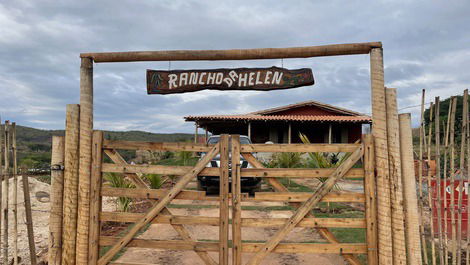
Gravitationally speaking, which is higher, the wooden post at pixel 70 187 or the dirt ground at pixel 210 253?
the wooden post at pixel 70 187

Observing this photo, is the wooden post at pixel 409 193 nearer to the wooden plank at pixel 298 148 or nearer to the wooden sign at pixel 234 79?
the wooden plank at pixel 298 148

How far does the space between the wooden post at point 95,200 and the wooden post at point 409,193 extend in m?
3.94

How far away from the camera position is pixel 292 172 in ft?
12.6

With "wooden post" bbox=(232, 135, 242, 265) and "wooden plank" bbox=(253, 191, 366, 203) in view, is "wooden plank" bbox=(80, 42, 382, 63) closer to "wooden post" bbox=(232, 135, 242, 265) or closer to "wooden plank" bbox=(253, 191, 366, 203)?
"wooden post" bbox=(232, 135, 242, 265)

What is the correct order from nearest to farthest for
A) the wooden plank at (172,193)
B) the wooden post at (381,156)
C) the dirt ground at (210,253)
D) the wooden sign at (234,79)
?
the wooden post at (381,156)
the wooden plank at (172,193)
the wooden sign at (234,79)
the dirt ground at (210,253)

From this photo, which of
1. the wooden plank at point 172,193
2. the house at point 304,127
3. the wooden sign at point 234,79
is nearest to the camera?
the wooden plank at point 172,193

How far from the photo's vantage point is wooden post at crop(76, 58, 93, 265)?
4.07 metres

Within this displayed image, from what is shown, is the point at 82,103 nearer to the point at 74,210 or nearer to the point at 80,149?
the point at 80,149

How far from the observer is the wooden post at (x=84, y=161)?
4.07m

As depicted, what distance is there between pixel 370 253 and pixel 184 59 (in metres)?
3.44

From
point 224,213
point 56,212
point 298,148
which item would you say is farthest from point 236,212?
point 56,212

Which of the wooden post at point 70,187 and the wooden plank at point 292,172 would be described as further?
the wooden post at point 70,187

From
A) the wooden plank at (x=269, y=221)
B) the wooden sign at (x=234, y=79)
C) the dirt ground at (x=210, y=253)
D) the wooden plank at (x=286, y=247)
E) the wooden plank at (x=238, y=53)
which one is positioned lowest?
the dirt ground at (x=210, y=253)

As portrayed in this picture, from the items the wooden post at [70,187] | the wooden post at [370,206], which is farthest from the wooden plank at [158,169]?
the wooden post at [370,206]
